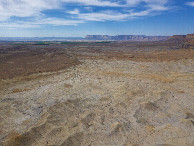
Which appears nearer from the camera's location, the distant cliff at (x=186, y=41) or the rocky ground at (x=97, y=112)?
the rocky ground at (x=97, y=112)

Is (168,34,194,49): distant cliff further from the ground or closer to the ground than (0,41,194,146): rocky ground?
further from the ground

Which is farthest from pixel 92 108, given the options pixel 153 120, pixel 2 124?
pixel 2 124

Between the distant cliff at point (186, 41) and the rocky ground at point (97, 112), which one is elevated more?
the distant cliff at point (186, 41)

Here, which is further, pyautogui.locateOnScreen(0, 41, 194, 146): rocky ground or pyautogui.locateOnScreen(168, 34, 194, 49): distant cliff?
pyautogui.locateOnScreen(168, 34, 194, 49): distant cliff

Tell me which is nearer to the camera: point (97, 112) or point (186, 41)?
point (97, 112)

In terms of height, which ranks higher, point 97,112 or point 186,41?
point 186,41

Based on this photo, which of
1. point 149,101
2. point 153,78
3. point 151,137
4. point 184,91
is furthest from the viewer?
point 153,78

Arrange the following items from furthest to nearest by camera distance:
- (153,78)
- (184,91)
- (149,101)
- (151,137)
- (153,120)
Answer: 1. (153,78)
2. (184,91)
3. (149,101)
4. (153,120)
5. (151,137)

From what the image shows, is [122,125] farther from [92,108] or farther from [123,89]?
[123,89]
